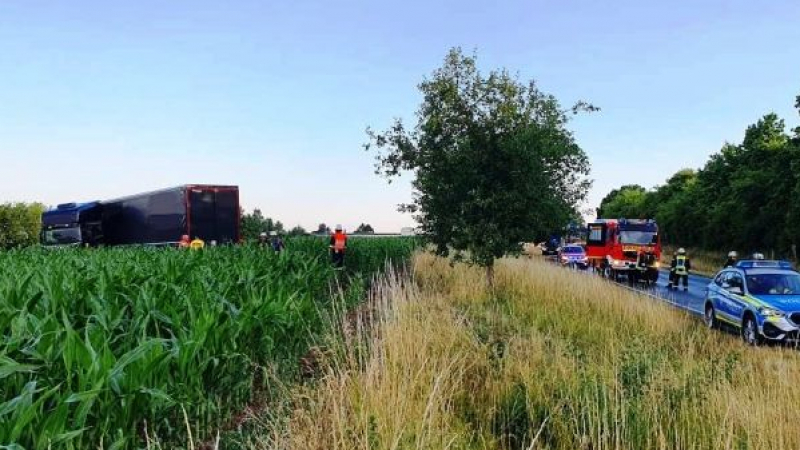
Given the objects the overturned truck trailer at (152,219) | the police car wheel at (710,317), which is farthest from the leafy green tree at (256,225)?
the police car wheel at (710,317)

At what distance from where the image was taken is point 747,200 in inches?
1575

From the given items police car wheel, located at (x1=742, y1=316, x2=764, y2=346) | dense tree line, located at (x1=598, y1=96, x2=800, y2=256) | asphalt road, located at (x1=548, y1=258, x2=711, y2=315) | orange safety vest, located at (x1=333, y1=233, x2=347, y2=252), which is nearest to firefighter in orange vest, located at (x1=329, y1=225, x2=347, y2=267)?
orange safety vest, located at (x1=333, y1=233, x2=347, y2=252)

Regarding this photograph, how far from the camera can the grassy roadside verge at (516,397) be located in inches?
193

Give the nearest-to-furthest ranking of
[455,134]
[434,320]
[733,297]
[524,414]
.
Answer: [524,414] → [434,320] → [733,297] → [455,134]

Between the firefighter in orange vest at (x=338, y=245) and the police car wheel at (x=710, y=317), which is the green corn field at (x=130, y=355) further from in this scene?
the firefighter in orange vest at (x=338, y=245)

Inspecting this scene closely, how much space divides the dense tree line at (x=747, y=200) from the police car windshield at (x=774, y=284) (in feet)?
65.0

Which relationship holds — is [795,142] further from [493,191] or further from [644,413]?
[644,413]

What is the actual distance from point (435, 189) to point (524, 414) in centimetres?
1112

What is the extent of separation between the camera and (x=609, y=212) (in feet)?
386

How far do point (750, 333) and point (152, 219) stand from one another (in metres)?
23.4

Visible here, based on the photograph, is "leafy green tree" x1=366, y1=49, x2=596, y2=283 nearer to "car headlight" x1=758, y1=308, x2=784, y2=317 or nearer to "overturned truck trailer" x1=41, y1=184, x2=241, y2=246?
"car headlight" x1=758, y1=308, x2=784, y2=317

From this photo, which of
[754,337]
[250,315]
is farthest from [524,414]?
[754,337]

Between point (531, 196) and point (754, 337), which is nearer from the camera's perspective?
point (754, 337)

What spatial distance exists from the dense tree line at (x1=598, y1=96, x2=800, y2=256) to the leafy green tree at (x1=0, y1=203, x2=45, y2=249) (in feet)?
167
